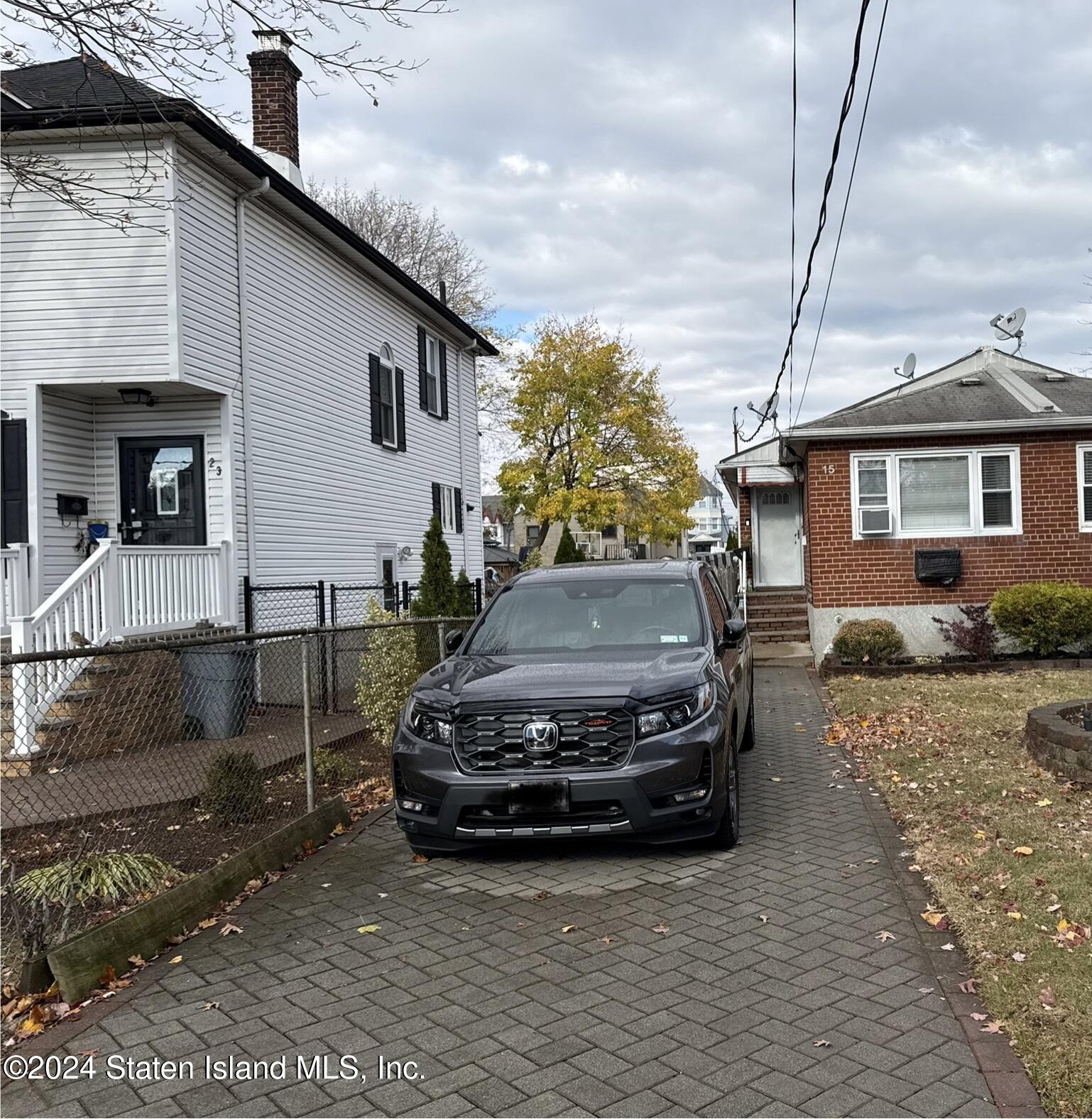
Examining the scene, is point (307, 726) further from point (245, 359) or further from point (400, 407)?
point (400, 407)

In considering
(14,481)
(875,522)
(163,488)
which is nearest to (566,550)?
(875,522)

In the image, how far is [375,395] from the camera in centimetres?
1802

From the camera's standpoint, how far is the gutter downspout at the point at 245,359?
42.2 feet

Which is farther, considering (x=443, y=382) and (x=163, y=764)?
(x=443, y=382)

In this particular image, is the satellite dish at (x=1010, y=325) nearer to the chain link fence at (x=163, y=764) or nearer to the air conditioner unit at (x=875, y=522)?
the air conditioner unit at (x=875, y=522)

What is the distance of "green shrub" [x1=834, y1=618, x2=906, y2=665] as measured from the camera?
14.5 metres

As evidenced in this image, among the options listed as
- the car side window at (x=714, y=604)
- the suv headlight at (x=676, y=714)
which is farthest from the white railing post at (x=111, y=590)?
the suv headlight at (x=676, y=714)

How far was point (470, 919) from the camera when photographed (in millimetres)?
4957

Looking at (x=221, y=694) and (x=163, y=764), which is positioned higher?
(x=221, y=694)

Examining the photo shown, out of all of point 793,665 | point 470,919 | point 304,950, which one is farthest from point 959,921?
point 793,665

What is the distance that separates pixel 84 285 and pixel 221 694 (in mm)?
5687

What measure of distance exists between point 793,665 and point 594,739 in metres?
11.4

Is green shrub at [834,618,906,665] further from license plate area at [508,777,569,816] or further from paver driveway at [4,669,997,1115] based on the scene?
license plate area at [508,777,569,816]

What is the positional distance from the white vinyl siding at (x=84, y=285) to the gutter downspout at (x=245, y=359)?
5.28ft
